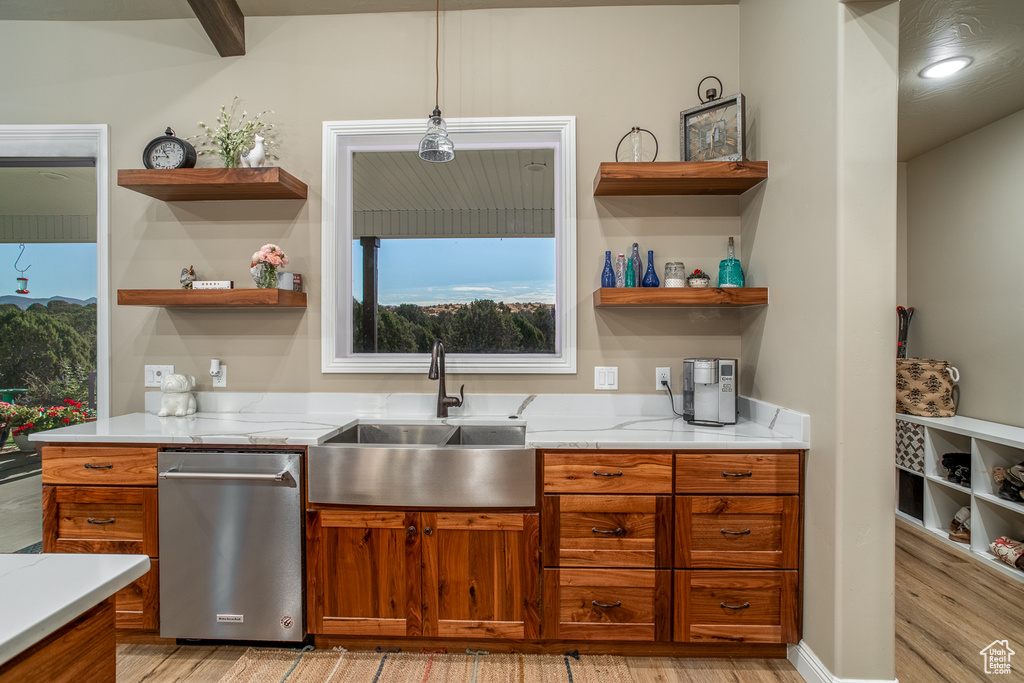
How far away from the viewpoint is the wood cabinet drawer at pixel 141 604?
77.7 inches

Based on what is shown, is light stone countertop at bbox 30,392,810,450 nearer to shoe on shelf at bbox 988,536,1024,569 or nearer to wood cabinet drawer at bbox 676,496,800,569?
wood cabinet drawer at bbox 676,496,800,569

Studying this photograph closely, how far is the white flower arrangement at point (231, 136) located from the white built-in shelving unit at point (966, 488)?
4.08 m

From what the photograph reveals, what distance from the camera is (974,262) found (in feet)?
10.7

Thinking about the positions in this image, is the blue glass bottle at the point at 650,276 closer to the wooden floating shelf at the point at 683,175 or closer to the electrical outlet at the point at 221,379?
the wooden floating shelf at the point at 683,175

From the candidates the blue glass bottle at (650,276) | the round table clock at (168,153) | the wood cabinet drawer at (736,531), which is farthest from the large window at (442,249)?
the wood cabinet drawer at (736,531)

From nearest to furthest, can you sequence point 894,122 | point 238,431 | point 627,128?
point 894,122 < point 238,431 < point 627,128

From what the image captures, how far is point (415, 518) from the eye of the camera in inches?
75.4

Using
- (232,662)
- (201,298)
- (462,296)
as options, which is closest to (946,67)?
(462,296)

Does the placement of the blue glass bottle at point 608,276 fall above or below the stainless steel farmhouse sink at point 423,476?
above

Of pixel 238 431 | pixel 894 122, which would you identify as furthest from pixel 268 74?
pixel 894 122

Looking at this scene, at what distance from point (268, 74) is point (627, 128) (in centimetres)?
180

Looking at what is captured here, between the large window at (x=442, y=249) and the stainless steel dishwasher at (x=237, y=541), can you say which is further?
the large window at (x=442, y=249)

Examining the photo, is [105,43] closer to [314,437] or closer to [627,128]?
[314,437]

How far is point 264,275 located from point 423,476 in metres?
1.25
